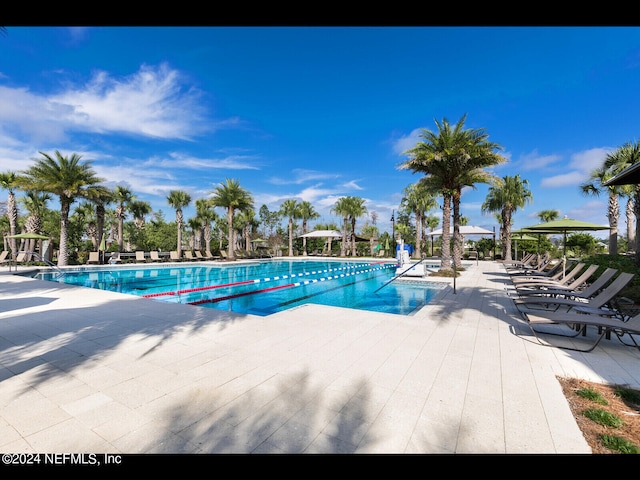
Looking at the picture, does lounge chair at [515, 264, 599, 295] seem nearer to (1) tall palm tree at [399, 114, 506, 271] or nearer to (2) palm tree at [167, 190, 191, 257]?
(1) tall palm tree at [399, 114, 506, 271]

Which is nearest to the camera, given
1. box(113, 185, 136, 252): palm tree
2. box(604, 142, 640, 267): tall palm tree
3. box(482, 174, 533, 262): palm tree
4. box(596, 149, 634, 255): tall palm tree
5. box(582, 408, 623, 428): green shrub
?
box(582, 408, 623, 428): green shrub

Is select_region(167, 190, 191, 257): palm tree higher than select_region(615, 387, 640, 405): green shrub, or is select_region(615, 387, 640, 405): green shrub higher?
select_region(167, 190, 191, 257): palm tree

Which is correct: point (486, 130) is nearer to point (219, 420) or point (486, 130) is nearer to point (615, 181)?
point (615, 181)

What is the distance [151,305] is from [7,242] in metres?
30.0

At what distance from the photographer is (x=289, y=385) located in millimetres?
2865

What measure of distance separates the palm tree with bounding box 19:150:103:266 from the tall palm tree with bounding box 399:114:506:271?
20727 millimetres

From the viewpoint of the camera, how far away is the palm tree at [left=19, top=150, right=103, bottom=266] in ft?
57.7

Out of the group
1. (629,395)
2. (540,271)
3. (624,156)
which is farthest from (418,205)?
(629,395)

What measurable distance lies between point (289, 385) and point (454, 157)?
14.0 m

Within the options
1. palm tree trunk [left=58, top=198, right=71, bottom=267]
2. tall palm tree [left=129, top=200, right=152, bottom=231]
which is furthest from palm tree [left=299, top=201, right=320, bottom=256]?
palm tree trunk [left=58, top=198, right=71, bottom=267]

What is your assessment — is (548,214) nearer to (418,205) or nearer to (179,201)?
(418,205)

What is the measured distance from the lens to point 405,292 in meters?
10.7

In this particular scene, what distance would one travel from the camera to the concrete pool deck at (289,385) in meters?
2.01

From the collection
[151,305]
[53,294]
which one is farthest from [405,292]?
[53,294]
